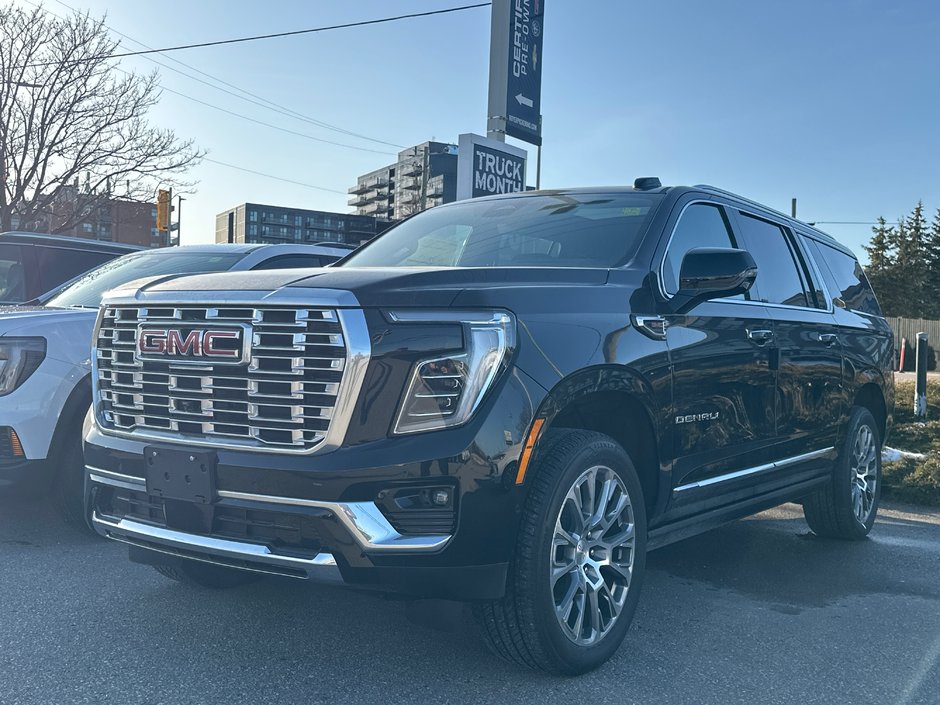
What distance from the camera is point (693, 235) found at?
4.29 meters

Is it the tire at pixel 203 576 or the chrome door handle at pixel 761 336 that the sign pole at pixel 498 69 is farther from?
the tire at pixel 203 576

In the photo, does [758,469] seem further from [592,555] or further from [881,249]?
[881,249]

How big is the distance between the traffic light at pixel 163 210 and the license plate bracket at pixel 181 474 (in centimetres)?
2430

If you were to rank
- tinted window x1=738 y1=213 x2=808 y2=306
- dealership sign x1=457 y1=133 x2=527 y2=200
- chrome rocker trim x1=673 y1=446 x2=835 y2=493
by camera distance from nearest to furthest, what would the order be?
chrome rocker trim x1=673 y1=446 x2=835 y2=493 < tinted window x1=738 y1=213 x2=808 y2=306 < dealership sign x1=457 y1=133 x2=527 y2=200

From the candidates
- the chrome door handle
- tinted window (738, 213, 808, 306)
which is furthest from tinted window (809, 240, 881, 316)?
the chrome door handle

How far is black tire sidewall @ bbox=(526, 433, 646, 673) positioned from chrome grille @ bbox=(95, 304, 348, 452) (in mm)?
796

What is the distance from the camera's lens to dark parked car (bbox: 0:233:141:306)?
24.2 feet

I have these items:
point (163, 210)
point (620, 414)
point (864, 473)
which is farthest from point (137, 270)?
point (163, 210)

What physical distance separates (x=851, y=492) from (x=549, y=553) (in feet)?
10.6

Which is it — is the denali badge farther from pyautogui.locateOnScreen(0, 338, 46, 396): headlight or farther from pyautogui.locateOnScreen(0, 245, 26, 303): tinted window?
pyautogui.locateOnScreen(0, 245, 26, 303): tinted window

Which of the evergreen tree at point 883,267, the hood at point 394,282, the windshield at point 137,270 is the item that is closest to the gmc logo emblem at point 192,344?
the hood at point 394,282

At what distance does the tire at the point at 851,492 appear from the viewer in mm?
5477

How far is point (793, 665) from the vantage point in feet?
11.4

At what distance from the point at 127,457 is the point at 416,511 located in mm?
1164
